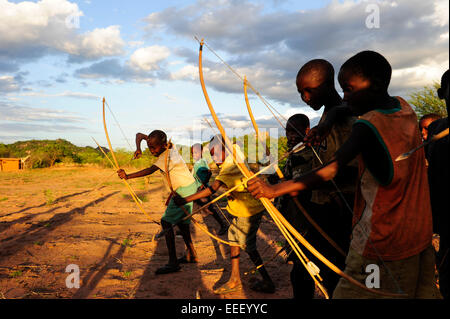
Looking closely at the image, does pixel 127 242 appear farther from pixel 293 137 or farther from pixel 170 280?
pixel 293 137

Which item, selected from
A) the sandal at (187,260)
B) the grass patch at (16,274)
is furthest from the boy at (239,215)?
the grass patch at (16,274)

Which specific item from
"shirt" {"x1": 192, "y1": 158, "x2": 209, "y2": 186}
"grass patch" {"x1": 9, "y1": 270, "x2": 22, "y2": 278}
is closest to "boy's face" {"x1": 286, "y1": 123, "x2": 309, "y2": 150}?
"shirt" {"x1": 192, "y1": 158, "x2": 209, "y2": 186}

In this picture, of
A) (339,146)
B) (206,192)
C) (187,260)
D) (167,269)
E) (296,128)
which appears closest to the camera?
(339,146)

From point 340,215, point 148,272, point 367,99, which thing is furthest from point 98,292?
point 367,99

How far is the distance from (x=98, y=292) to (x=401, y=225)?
11.2ft

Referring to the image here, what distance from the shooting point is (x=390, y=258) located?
1.56 m

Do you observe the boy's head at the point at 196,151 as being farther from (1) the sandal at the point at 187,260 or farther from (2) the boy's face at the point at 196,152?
(1) the sandal at the point at 187,260

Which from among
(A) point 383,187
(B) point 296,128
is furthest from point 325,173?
(B) point 296,128

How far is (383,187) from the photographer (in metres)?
1.53

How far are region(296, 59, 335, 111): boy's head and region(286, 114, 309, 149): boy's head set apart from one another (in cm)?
64

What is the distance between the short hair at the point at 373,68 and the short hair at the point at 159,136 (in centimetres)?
319

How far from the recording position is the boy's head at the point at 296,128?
2967 mm

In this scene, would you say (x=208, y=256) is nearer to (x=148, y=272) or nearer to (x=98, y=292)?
(x=148, y=272)

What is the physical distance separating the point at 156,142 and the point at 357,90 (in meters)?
3.22
